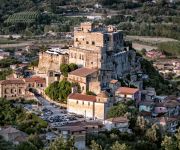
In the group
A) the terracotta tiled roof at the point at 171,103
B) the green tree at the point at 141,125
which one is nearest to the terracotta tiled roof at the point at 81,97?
the green tree at the point at 141,125

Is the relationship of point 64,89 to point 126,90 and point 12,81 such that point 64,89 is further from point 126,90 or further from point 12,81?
point 126,90

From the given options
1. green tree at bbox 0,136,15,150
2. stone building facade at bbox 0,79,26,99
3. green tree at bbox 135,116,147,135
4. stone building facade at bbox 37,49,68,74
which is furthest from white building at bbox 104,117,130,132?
stone building facade at bbox 37,49,68,74

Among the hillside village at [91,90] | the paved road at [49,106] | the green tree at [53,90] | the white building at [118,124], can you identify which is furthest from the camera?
the green tree at [53,90]

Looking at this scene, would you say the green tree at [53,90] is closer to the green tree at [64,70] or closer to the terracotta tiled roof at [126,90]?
the green tree at [64,70]

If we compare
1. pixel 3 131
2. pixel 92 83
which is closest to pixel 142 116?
pixel 92 83

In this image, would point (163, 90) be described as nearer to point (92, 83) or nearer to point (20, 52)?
point (92, 83)

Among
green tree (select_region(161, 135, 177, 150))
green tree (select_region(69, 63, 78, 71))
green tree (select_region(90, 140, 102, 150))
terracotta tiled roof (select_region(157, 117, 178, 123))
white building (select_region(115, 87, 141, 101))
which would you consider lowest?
green tree (select_region(161, 135, 177, 150))

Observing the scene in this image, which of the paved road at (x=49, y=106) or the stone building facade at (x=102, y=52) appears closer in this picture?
the paved road at (x=49, y=106)

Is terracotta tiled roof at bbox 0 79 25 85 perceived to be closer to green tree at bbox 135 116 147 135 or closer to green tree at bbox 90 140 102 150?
green tree at bbox 135 116 147 135
